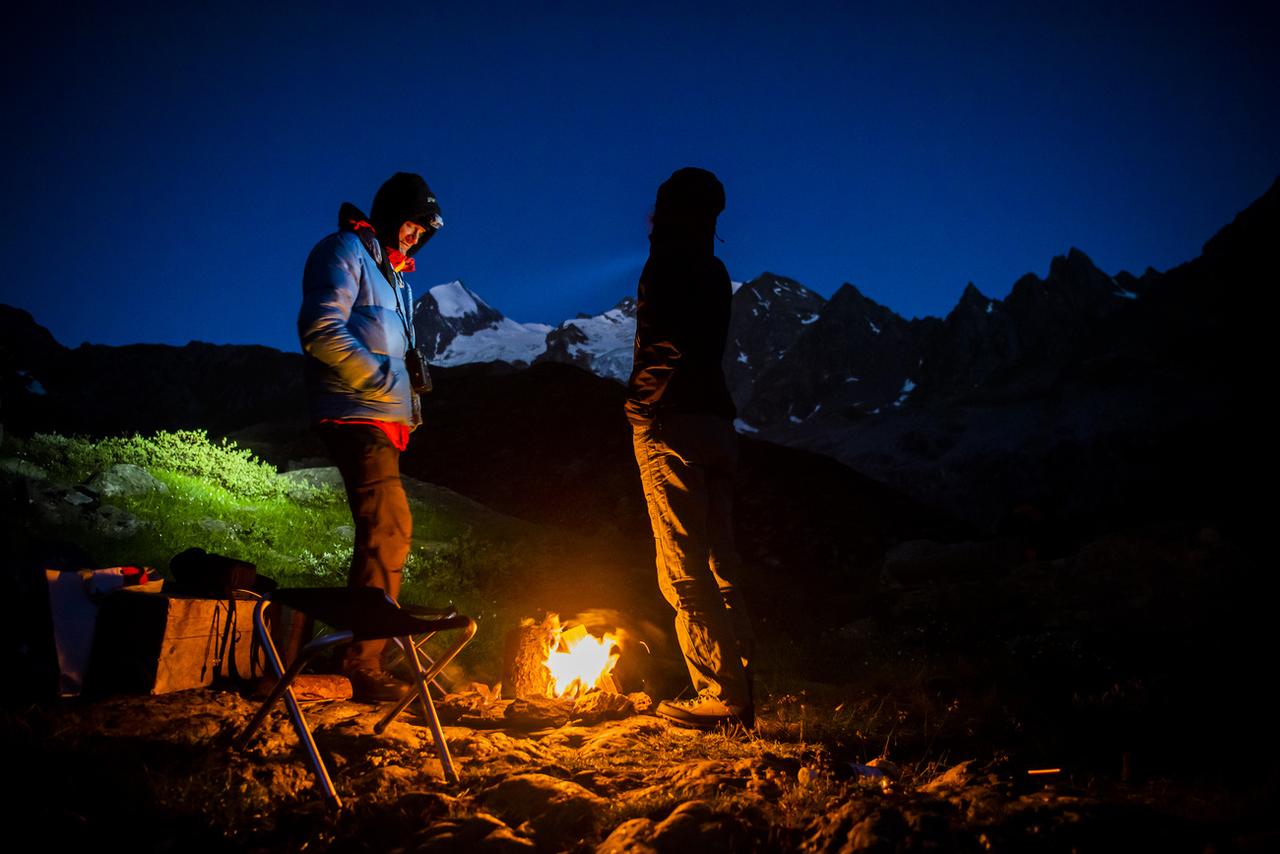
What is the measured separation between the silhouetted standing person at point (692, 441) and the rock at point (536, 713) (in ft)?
2.36

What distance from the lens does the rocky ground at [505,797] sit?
220 cm

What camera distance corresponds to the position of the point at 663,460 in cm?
412

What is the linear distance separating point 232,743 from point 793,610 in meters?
9.43

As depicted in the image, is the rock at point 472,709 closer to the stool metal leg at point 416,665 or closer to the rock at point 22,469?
the stool metal leg at point 416,665

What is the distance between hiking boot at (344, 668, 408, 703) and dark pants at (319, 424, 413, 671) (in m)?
0.61

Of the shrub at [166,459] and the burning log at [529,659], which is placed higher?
the shrub at [166,459]

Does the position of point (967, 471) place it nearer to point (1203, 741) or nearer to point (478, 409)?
point (478, 409)

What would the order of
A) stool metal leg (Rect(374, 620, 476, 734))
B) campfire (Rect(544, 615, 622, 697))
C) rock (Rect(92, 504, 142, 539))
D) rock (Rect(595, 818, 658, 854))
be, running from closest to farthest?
rock (Rect(595, 818, 658, 854)) < stool metal leg (Rect(374, 620, 476, 734)) < campfire (Rect(544, 615, 622, 697)) < rock (Rect(92, 504, 142, 539))

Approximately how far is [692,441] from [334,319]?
2.29 metres

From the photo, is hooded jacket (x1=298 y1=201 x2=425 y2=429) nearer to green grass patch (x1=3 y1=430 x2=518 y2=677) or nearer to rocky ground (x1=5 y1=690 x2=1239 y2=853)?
rocky ground (x1=5 y1=690 x2=1239 y2=853)

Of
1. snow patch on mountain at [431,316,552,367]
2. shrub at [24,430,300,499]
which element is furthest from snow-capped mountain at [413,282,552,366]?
shrub at [24,430,300,499]

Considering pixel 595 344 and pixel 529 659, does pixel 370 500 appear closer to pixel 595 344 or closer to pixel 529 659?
pixel 529 659

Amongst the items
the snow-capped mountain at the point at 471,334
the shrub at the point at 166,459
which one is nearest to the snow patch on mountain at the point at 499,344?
the snow-capped mountain at the point at 471,334

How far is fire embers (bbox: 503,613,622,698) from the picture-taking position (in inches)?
206
